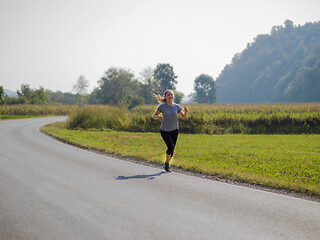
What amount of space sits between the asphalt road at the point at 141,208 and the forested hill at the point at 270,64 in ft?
433

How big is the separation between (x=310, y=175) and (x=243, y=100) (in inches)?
6641

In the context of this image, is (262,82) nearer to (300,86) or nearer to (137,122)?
(300,86)

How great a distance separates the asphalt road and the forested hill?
132 metres

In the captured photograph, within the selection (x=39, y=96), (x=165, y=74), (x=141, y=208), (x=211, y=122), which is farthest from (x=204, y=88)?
(x=141, y=208)

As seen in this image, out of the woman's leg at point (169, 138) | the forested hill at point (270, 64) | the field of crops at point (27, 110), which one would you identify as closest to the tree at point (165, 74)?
the forested hill at point (270, 64)

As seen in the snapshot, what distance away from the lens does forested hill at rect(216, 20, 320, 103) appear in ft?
472

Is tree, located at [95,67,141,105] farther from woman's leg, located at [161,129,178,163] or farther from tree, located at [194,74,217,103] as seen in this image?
woman's leg, located at [161,129,178,163]

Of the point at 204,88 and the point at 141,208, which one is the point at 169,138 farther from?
the point at 204,88

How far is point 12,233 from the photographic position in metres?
4.19

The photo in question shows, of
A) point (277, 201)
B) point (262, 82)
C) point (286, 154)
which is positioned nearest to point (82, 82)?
point (286, 154)

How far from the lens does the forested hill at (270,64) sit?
14388 centimetres

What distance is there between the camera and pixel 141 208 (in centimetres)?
517

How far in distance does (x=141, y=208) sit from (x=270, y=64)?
174858 mm

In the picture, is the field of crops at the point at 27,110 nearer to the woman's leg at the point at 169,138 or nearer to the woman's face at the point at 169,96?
the woman's leg at the point at 169,138
